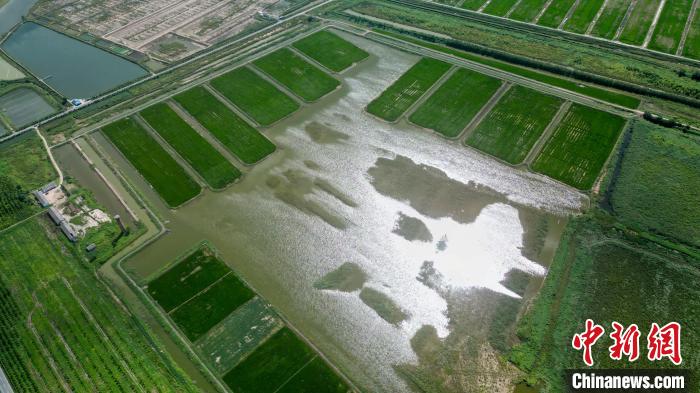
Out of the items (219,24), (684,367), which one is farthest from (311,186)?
(219,24)

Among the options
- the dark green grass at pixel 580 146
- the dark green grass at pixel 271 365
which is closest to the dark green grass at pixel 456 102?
the dark green grass at pixel 580 146

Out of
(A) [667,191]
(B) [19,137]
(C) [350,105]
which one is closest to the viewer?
(A) [667,191]

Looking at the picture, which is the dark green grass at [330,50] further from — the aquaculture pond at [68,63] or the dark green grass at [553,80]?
the aquaculture pond at [68,63]

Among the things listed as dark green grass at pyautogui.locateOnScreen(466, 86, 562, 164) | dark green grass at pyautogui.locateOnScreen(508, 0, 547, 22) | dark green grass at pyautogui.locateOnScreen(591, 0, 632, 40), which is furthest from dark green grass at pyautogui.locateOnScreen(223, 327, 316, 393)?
dark green grass at pyautogui.locateOnScreen(591, 0, 632, 40)

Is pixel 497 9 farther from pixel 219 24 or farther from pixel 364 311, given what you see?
pixel 364 311

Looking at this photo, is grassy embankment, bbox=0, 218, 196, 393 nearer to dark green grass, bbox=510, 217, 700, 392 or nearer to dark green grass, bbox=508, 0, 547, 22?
dark green grass, bbox=510, 217, 700, 392

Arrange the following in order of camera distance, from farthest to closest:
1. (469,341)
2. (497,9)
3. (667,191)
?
1. (497,9)
2. (667,191)
3. (469,341)

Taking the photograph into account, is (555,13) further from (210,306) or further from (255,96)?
(210,306)
